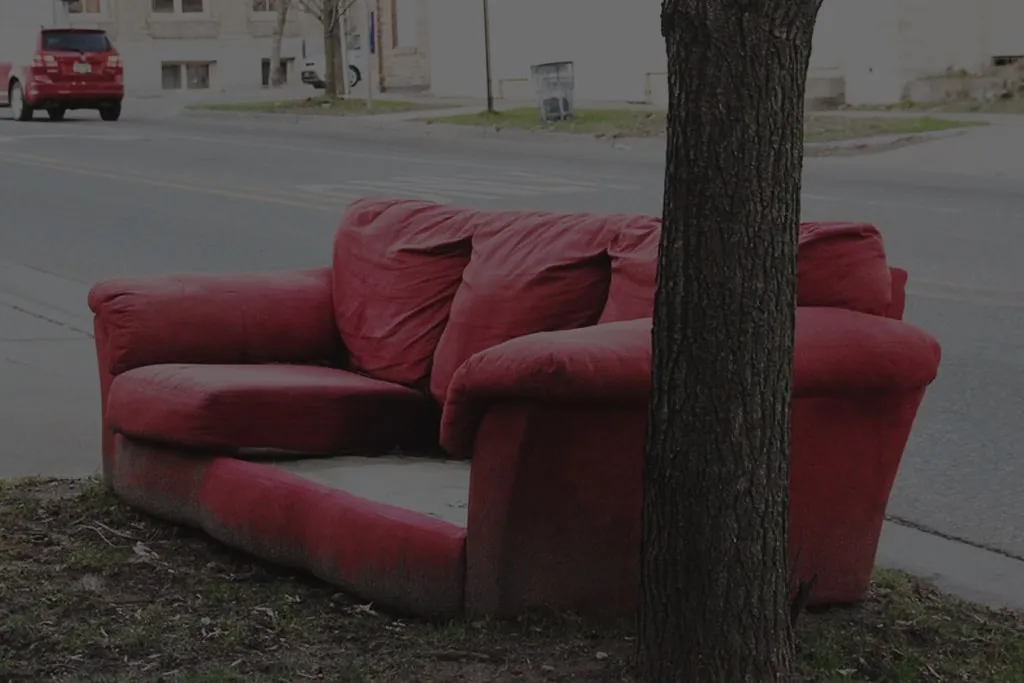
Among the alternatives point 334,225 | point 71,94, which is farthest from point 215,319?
point 71,94

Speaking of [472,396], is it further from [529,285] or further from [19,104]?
[19,104]

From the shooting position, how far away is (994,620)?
4.48 meters

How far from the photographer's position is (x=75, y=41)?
31094 millimetres

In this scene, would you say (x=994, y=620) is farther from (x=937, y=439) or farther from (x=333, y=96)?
(x=333, y=96)

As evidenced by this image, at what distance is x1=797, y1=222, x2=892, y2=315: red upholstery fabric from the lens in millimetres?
4320

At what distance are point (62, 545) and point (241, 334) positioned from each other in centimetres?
95

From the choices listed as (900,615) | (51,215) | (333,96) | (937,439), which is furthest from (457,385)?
(333,96)

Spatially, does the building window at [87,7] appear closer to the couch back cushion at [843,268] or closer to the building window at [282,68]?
the building window at [282,68]

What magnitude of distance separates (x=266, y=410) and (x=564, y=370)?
1440mm

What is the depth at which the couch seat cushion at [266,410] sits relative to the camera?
5004 mm

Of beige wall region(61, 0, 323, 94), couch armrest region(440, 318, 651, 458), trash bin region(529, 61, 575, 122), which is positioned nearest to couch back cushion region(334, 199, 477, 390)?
couch armrest region(440, 318, 651, 458)

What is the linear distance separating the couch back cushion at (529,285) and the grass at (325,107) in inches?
956

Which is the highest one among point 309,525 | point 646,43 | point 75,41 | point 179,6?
point 179,6

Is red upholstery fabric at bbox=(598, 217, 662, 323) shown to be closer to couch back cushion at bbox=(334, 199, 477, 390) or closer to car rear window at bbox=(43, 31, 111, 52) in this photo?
couch back cushion at bbox=(334, 199, 477, 390)
